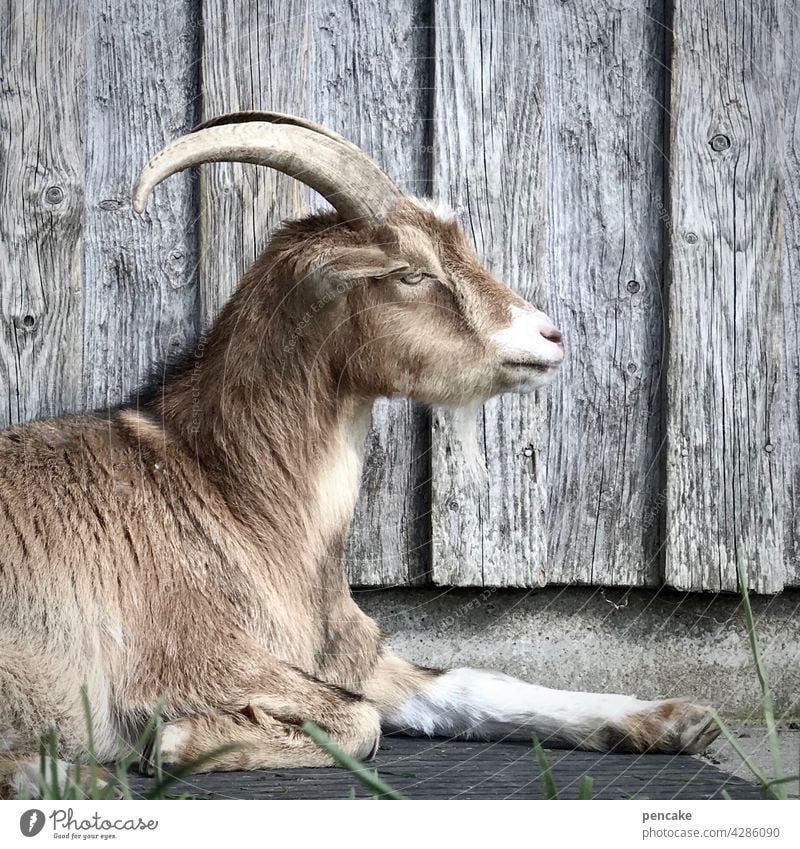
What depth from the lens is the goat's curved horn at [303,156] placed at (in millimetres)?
2338

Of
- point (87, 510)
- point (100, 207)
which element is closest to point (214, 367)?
point (87, 510)

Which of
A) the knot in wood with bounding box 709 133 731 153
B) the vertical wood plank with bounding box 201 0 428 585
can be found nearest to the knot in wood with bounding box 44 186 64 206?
the vertical wood plank with bounding box 201 0 428 585

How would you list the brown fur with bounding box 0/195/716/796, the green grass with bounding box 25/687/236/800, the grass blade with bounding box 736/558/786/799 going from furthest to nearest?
1. the brown fur with bounding box 0/195/716/796
2. the green grass with bounding box 25/687/236/800
3. the grass blade with bounding box 736/558/786/799

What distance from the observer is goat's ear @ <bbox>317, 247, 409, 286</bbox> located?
94.9 inches

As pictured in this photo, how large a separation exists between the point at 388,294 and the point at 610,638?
1.08 m

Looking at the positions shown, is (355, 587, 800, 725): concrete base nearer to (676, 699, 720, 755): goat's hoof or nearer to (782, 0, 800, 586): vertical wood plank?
(782, 0, 800, 586): vertical wood plank

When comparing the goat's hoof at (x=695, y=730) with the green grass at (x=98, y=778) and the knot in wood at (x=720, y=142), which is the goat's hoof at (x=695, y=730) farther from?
the knot in wood at (x=720, y=142)

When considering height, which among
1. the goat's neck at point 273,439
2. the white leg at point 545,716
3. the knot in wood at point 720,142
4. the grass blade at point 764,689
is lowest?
the white leg at point 545,716

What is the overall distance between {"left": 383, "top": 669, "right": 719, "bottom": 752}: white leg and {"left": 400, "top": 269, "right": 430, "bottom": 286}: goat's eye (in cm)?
95

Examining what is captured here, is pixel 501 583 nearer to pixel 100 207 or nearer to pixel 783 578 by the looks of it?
pixel 783 578

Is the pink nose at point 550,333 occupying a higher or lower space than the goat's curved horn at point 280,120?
lower

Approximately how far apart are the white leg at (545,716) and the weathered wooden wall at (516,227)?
33 centimetres

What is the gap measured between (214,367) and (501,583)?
3.05 feet

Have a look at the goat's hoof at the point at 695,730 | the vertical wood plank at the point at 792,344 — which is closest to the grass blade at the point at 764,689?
the goat's hoof at the point at 695,730
